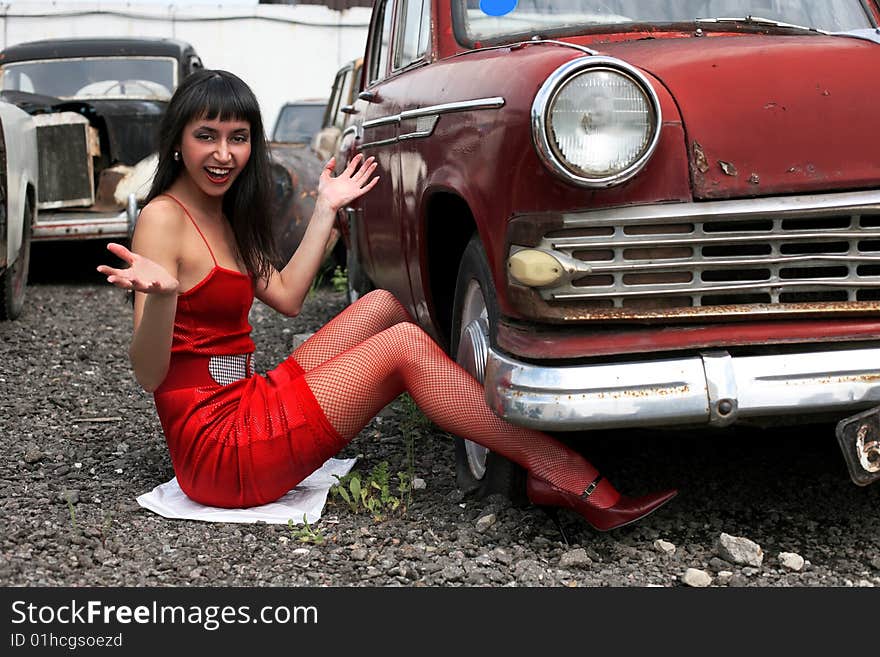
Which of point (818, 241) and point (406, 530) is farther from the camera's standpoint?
point (406, 530)

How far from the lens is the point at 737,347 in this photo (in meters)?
2.37

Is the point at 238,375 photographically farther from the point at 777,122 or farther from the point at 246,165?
the point at 777,122

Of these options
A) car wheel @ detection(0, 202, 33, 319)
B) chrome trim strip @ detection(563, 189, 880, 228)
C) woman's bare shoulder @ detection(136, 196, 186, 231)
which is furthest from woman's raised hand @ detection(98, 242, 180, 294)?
car wheel @ detection(0, 202, 33, 319)

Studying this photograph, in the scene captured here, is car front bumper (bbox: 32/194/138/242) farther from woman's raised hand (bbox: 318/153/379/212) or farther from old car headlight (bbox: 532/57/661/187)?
old car headlight (bbox: 532/57/661/187)

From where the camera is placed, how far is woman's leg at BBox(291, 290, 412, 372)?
3.14 meters

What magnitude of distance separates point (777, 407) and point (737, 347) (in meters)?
0.15

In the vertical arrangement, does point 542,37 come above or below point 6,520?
above

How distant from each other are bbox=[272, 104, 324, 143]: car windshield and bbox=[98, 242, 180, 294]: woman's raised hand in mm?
9748

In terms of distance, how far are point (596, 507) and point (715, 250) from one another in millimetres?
671

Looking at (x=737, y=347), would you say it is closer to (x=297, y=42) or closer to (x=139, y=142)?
(x=139, y=142)

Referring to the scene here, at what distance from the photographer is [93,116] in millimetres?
8156

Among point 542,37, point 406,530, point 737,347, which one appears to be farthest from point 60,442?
point 737,347

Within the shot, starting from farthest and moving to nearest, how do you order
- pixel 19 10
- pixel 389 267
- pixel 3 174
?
pixel 19 10
pixel 3 174
pixel 389 267

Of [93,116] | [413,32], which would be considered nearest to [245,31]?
[93,116]
